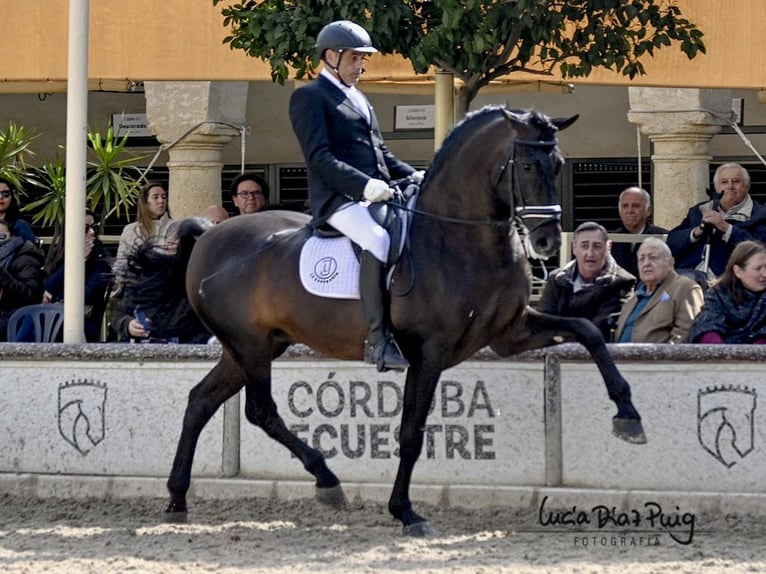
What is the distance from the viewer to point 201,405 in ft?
32.3

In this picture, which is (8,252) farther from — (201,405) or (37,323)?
(201,405)

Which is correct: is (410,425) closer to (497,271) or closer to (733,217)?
(497,271)

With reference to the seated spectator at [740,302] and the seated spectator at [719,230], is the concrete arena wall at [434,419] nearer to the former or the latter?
the seated spectator at [740,302]

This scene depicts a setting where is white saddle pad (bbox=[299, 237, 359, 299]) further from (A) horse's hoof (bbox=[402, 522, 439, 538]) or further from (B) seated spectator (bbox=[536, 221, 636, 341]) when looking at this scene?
(B) seated spectator (bbox=[536, 221, 636, 341])

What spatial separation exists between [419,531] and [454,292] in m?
1.23

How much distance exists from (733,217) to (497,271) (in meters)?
3.27

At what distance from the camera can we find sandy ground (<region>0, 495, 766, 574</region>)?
810cm

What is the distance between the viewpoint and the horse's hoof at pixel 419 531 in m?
8.93

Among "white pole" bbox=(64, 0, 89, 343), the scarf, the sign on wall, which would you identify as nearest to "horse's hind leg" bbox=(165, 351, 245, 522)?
"white pole" bbox=(64, 0, 89, 343)

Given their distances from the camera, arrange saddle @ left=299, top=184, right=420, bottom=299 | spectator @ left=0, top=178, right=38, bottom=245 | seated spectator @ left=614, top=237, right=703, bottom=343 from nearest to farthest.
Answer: saddle @ left=299, top=184, right=420, bottom=299 < seated spectator @ left=614, top=237, right=703, bottom=343 < spectator @ left=0, top=178, right=38, bottom=245

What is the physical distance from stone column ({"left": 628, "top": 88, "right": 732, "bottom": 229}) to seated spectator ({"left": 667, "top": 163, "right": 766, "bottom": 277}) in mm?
3593

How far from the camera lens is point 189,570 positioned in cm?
805

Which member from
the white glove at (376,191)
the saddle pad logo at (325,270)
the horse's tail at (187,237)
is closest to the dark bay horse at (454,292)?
the saddle pad logo at (325,270)

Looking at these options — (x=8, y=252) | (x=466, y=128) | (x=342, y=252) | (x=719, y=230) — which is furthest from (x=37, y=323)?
(x=719, y=230)
